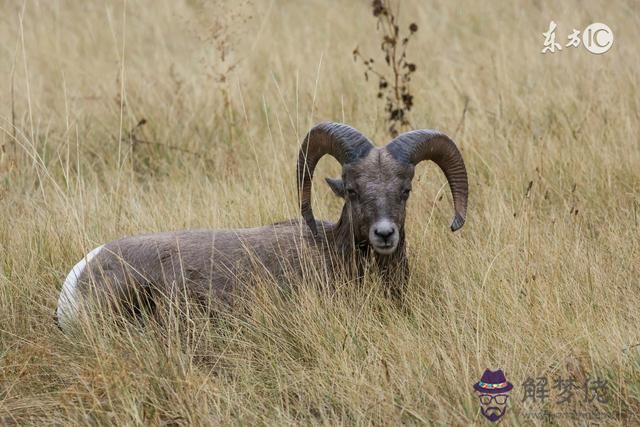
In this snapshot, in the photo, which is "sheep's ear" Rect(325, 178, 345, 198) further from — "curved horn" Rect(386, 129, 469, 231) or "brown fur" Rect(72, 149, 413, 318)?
"curved horn" Rect(386, 129, 469, 231)

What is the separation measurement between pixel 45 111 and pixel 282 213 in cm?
427

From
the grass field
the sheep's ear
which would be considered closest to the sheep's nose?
the grass field

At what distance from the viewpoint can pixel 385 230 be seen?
535 centimetres

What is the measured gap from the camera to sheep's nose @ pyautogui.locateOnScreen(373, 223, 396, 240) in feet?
17.6

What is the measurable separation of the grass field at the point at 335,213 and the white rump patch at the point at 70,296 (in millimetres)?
A: 140

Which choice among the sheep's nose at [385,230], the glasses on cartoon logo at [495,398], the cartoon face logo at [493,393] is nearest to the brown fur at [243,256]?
the sheep's nose at [385,230]

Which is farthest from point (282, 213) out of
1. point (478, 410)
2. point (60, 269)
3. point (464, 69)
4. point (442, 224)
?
point (464, 69)

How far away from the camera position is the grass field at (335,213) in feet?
15.0

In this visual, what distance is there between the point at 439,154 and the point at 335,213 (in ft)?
5.34

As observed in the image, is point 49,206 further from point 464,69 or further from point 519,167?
point 464,69

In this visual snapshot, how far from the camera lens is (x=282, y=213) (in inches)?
272

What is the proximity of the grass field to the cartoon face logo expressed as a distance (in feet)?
0.19

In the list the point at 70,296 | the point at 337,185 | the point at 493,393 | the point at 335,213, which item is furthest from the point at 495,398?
the point at 335,213

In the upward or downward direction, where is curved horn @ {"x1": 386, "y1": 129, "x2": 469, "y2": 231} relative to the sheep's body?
upward
